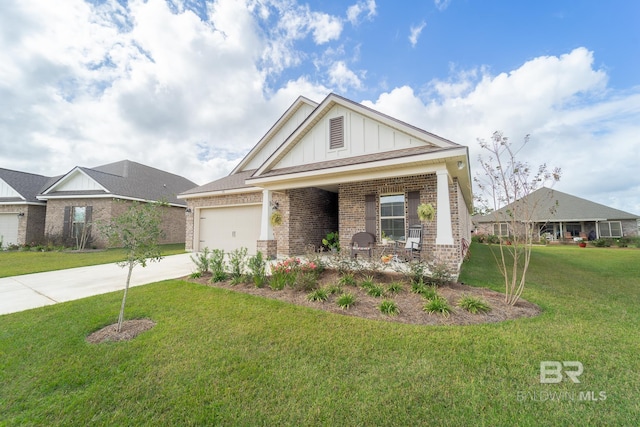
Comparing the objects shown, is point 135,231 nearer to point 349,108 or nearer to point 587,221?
point 349,108

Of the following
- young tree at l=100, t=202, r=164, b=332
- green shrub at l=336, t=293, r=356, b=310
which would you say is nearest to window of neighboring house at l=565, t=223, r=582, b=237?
green shrub at l=336, t=293, r=356, b=310

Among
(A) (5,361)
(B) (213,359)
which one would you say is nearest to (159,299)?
(A) (5,361)

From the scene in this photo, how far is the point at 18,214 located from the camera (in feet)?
52.2

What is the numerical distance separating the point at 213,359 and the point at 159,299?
2946mm

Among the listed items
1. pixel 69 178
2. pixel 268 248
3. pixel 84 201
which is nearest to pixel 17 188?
pixel 69 178

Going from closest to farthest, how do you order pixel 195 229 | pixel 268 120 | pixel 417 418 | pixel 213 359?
pixel 417 418 < pixel 213 359 < pixel 195 229 < pixel 268 120

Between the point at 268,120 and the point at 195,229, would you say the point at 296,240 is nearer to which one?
the point at 195,229

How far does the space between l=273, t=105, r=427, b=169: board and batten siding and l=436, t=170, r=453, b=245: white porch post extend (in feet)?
4.91

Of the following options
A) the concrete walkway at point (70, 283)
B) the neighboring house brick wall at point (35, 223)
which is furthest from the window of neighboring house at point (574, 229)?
the neighboring house brick wall at point (35, 223)

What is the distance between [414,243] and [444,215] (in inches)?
56.3

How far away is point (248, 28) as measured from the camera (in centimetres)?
900

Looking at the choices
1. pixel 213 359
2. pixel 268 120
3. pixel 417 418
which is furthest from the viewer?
pixel 268 120

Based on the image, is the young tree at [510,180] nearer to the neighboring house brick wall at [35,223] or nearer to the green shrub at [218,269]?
the green shrub at [218,269]

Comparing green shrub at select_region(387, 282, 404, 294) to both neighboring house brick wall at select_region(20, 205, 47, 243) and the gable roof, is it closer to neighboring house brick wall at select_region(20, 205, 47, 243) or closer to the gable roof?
the gable roof
